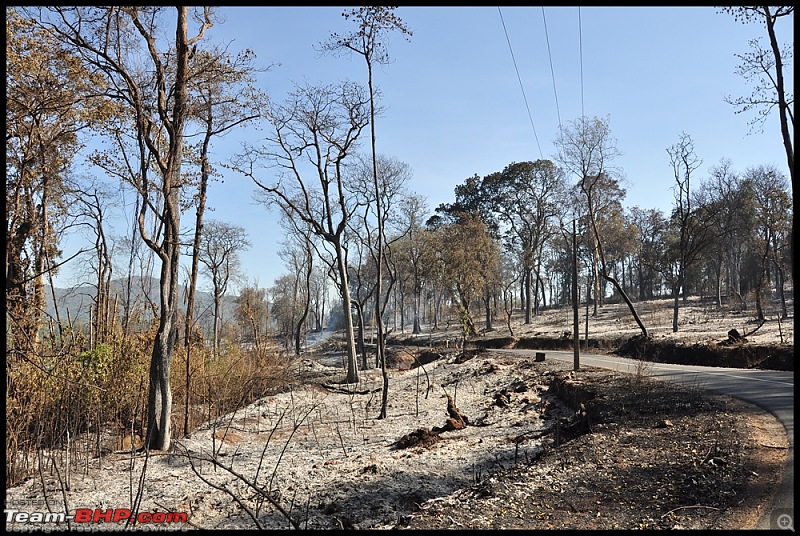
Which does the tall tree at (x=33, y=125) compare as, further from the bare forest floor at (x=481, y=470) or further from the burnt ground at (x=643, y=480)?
the burnt ground at (x=643, y=480)

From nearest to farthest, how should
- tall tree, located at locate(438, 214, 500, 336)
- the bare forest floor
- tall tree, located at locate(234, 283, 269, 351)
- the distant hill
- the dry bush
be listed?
the bare forest floor
the dry bush
the distant hill
tall tree, located at locate(234, 283, 269, 351)
tall tree, located at locate(438, 214, 500, 336)

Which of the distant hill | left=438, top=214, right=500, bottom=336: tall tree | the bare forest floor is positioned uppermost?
left=438, top=214, right=500, bottom=336: tall tree

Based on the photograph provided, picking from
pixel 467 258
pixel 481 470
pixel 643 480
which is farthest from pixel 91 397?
pixel 467 258

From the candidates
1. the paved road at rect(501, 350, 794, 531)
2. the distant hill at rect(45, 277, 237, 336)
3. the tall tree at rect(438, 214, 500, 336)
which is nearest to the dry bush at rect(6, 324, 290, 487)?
the distant hill at rect(45, 277, 237, 336)

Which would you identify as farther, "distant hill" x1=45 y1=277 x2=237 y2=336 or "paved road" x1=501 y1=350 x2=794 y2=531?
"distant hill" x1=45 y1=277 x2=237 y2=336

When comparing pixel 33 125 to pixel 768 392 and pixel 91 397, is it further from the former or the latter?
pixel 768 392

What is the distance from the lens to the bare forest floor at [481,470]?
202 inches

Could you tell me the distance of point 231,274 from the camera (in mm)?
39375

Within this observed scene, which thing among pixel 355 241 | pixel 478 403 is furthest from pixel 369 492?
pixel 355 241

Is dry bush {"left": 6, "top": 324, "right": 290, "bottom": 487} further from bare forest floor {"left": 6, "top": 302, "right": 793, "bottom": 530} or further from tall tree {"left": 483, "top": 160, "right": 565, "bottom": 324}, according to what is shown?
tall tree {"left": 483, "top": 160, "right": 565, "bottom": 324}

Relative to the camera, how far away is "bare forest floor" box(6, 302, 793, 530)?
202 inches

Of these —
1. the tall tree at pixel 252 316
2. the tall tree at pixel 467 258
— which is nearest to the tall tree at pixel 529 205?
the tall tree at pixel 467 258

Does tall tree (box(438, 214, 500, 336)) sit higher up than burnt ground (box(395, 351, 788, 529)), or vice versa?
tall tree (box(438, 214, 500, 336))

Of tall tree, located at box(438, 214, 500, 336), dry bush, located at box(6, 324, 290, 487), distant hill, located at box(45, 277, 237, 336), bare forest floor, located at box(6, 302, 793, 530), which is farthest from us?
tall tree, located at box(438, 214, 500, 336)
